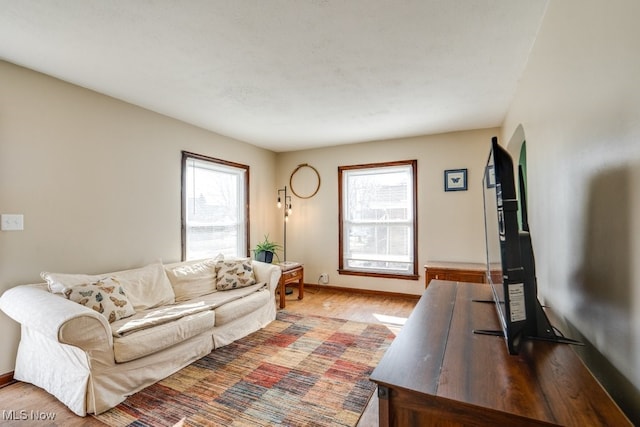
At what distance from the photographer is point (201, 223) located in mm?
4066

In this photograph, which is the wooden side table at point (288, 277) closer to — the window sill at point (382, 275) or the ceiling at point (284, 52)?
the window sill at point (382, 275)

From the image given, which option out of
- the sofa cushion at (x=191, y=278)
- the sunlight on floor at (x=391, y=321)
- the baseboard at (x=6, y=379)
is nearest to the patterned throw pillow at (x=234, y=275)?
the sofa cushion at (x=191, y=278)

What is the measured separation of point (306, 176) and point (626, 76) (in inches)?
183

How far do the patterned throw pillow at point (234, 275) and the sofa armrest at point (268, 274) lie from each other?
83 millimetres

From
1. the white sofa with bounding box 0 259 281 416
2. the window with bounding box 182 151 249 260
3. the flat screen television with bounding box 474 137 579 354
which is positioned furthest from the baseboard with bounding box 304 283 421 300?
the flat screen television with bounding box 474 137 579 354

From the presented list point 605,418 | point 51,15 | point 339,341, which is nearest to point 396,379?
point 605,418

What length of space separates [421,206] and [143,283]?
12.1 feet

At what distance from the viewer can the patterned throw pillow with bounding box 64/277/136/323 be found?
2275 millimetres

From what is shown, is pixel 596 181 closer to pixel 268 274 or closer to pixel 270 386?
pixel 270 386

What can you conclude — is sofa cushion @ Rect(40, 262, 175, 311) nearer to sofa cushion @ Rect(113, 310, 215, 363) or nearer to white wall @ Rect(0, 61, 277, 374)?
white wall @ Rect(0, 61, 277, 374)

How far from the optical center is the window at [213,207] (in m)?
3.88

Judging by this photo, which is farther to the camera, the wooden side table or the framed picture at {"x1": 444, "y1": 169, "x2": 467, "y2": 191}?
the framed picture at {"x1": 444, "y1": 169, "x2": 467, "y2": 191}

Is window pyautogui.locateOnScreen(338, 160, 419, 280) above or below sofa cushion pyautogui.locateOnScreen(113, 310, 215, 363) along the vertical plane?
above

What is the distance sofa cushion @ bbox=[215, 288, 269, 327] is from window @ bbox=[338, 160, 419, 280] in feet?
6.32
